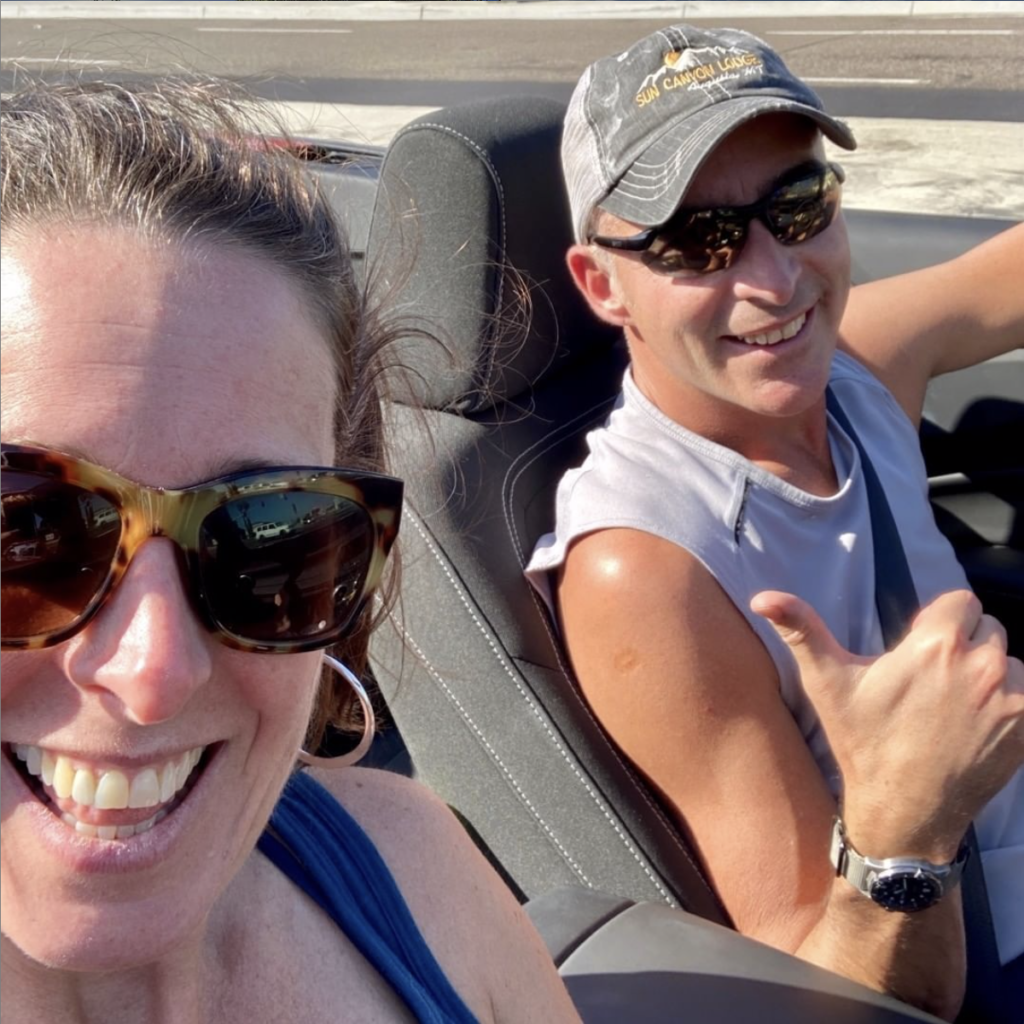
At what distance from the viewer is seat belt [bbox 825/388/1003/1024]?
1733 millimetres

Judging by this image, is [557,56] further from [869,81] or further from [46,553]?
[46,553]

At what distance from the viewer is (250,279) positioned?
3.33 feet

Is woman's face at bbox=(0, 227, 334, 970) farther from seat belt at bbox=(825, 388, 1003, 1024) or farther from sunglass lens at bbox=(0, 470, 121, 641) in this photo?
seat belt at bbox=(825, 388, 1003, 1024)

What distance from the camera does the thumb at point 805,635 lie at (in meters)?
1.43

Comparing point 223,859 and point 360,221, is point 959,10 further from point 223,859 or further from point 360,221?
point 223,859

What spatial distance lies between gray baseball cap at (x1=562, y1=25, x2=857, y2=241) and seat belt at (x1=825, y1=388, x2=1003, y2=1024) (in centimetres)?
53

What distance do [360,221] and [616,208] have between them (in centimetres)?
77

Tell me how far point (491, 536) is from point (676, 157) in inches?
23.7

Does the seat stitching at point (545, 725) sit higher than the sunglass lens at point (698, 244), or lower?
lower

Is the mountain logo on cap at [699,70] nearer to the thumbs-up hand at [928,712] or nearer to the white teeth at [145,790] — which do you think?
the thumbs-up hand at [928,712]

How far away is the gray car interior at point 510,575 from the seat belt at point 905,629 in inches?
7.9

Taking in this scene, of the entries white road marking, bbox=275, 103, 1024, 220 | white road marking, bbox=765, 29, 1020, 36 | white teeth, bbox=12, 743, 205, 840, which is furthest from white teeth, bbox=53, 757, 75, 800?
white road marking, bbox=765, 29, 1020, 36

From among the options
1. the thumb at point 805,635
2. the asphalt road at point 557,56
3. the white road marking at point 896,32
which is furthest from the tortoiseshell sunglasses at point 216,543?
the white road marking at point 896,32

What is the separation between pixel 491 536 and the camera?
193cm
